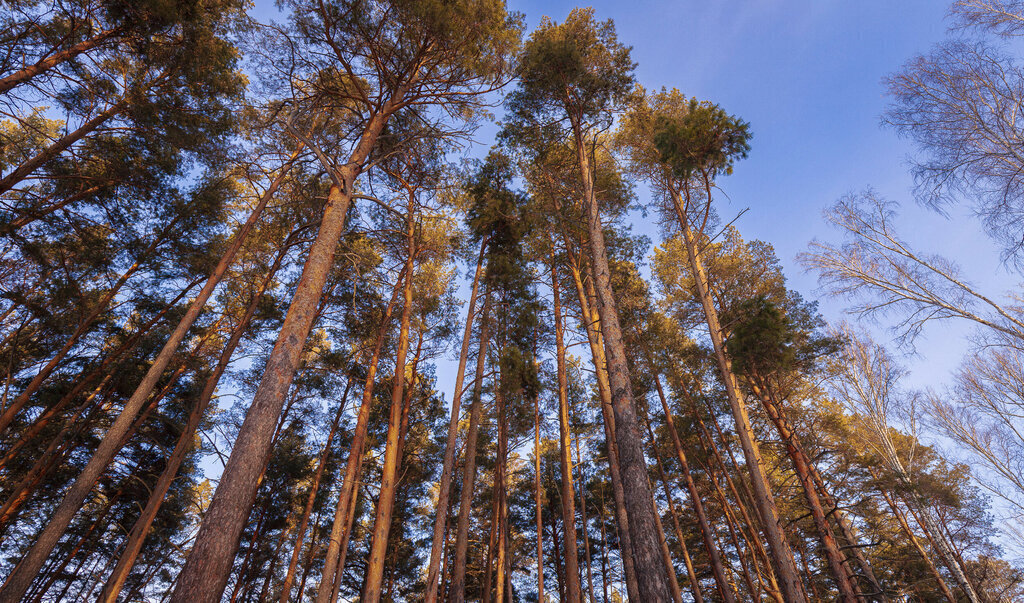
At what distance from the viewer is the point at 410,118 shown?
938 cm

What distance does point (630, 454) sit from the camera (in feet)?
18.3

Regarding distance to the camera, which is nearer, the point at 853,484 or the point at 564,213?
the point at 564,213

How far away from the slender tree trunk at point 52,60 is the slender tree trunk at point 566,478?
36.5 ft

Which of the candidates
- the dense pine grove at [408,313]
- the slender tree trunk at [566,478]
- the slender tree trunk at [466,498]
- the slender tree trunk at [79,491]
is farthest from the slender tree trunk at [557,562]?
the slender tree trunk at [79,491]

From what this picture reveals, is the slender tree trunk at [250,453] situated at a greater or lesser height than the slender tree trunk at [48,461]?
lesser

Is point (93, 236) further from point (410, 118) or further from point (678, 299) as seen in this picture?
point (678, 299)

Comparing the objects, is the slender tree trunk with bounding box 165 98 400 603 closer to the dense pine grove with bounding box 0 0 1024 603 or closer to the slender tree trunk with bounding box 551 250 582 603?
the dense pine grove with bounding box 0 0 1024 603

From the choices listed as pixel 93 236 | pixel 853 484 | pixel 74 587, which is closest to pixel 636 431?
pixel 93 236

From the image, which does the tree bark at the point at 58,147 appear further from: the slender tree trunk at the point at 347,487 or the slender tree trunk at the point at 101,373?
the slender tree trunk at the point at 347,487

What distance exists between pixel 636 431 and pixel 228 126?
11496mm

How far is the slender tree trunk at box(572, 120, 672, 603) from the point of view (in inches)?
183

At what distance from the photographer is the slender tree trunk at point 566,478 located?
823cm

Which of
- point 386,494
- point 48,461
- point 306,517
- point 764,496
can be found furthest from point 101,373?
→ point 764,496

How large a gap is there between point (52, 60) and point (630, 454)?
12.2m
